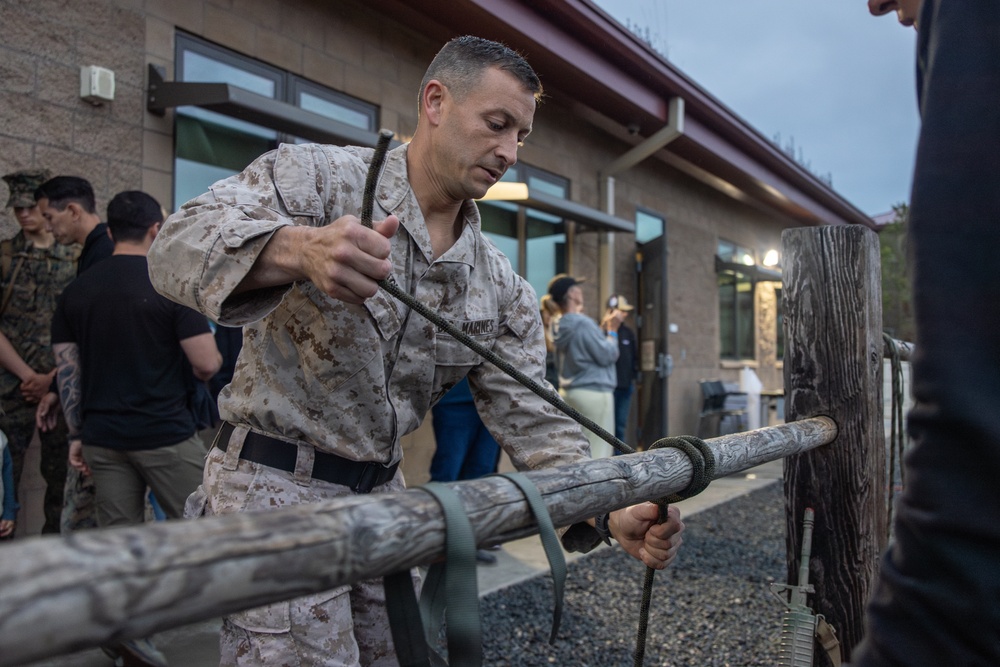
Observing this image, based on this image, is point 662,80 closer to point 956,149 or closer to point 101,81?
point 101,81

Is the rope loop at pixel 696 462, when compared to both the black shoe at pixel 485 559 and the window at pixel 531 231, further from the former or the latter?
the window at pixel 531 231

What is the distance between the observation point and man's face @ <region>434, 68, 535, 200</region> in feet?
5.75

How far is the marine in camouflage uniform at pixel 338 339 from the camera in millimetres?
1394

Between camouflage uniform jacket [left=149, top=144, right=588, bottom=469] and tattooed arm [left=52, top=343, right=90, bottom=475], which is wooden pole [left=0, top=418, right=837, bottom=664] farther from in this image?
tattooed arm [left=52, top=343, right=90, bottom=475]

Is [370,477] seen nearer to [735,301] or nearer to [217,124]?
[217,124]

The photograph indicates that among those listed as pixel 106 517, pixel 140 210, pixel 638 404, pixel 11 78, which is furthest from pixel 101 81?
pixel 638 404

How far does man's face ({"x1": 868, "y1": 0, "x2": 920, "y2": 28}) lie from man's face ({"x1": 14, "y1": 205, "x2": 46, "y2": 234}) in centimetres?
344

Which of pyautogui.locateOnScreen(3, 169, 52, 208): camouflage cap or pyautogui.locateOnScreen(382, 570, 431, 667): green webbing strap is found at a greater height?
pyautogui.locateOnScreen(3, 169, 52, 208): camouflage cap

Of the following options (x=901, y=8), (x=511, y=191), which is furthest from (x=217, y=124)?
(x=901, y=8)

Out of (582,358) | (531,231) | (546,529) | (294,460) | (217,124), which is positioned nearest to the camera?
(546,529)

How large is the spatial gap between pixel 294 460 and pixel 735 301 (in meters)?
11.1

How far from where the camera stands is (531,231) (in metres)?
7.12

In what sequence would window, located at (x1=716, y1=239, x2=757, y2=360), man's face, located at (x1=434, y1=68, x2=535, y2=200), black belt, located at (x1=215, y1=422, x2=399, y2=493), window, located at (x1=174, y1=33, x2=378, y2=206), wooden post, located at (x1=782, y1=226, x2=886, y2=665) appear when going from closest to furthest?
black belt, located at (x1=215, y1=422, x2=399, y2=493) < man's face, located at (x1=434, y1=68, x2=535, y2=200) < wooden post, located at (x1=782, y1=226, x2=886, y2=665) < window, located at (x1=174, y1=33, x2=378, y2=206) < window, located at (x1=716, y1=239, x2=757, y2=360)

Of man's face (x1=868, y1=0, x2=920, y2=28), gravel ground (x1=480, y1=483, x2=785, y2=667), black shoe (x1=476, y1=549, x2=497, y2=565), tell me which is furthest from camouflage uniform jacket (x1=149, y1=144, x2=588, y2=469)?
black shoe (x1=476, y1=549, x2=497, y2=565)
